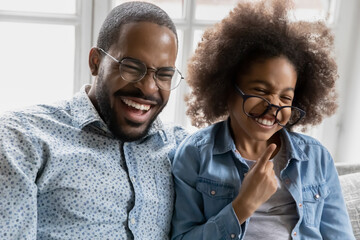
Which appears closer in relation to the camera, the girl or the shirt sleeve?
the shirt sleeve

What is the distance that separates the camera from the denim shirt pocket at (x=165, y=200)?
59.8 inches

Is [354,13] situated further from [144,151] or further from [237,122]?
[144,151]

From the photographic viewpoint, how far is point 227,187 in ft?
4.95

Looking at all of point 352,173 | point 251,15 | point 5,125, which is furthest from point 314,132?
point 5,125

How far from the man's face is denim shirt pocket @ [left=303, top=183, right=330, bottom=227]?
21.1 inches

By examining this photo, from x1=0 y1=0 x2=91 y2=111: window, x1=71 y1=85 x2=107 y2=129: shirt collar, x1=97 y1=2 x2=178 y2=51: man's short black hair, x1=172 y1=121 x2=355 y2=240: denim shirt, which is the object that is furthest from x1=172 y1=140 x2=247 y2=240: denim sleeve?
x1=0 y1=0 x2=91 y2=111: window

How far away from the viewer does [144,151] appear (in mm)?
1563

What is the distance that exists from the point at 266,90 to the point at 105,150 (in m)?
0.51

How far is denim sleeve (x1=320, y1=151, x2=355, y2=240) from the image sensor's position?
→ 159 cm

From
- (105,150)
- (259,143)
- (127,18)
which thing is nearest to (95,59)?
(127,18)

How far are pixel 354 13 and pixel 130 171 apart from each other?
1.47 m

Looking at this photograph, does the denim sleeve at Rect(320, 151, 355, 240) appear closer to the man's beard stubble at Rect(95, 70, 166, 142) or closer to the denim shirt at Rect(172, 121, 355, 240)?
the denim shirt at Rect(172, 121, 355, 240)

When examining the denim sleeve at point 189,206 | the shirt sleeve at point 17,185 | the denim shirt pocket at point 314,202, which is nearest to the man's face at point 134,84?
the denim sleeve at point 189,206

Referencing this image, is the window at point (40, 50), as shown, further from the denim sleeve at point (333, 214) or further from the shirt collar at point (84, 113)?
the denim sleeve at point (333, 214)
